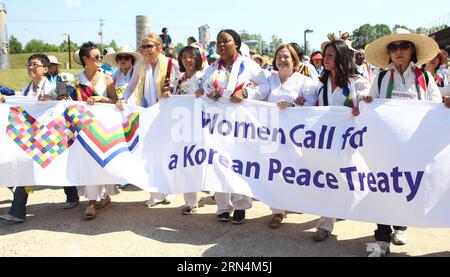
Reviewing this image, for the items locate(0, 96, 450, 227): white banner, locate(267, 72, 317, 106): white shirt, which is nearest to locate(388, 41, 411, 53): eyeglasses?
locate(0, 96, 450, 227): white banner

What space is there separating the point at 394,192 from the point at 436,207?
1.08 feet

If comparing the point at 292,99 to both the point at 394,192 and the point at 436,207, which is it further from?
the point at 436,207

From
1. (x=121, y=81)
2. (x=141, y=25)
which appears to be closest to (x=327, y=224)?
(x=121, y=81)

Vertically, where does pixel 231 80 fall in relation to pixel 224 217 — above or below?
above

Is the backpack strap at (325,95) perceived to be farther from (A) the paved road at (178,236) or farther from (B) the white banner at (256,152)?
(A) the paved road at (178,236)

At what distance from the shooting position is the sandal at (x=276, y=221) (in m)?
4.49

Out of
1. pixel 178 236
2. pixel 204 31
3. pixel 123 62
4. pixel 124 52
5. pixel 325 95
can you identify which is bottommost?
pixel 178 236

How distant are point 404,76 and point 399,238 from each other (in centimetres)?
144

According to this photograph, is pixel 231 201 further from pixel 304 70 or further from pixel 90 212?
pixel 304 70

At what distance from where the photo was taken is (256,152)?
427cm

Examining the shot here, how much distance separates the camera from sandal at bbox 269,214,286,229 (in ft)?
14.7

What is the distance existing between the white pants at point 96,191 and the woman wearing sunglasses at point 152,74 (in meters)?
1.03

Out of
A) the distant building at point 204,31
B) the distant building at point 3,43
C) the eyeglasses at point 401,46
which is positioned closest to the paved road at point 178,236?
the eyeglasses at point 401,46
